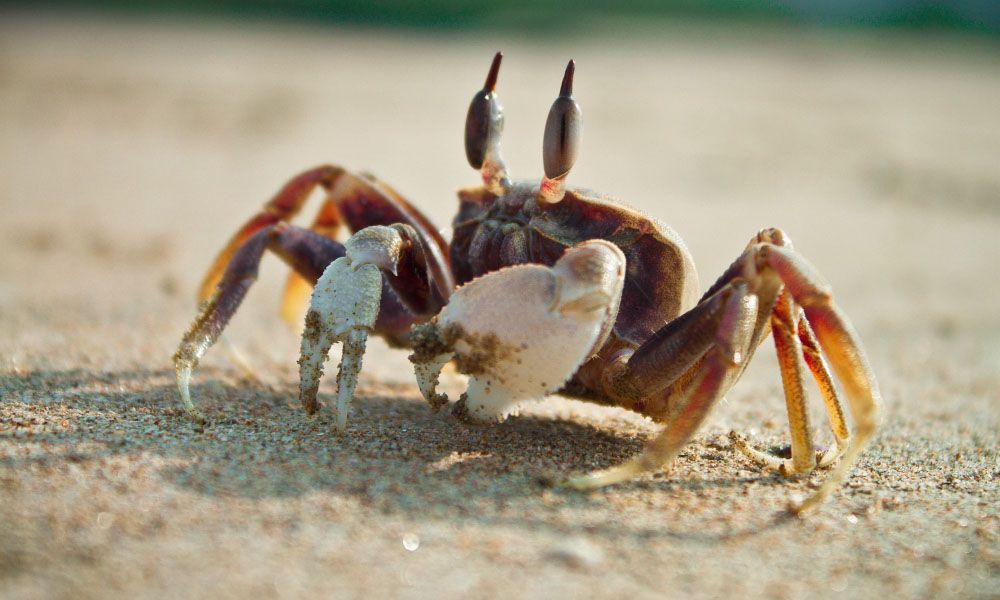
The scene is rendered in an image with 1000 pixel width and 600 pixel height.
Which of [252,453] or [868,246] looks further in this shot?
[868,246]

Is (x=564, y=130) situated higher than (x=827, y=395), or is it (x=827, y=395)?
(x=564, y=130)

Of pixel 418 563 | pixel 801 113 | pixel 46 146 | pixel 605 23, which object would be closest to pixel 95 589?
pixel 418 563

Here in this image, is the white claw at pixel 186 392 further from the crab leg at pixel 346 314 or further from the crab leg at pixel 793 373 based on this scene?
the crab leg at pixel 793 373

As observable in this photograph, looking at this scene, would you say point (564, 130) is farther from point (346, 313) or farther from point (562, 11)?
point (562, 11)

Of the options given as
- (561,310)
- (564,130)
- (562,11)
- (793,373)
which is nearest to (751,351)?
(793,373)

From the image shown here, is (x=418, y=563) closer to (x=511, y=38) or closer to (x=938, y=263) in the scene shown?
(x=938, y=263)
